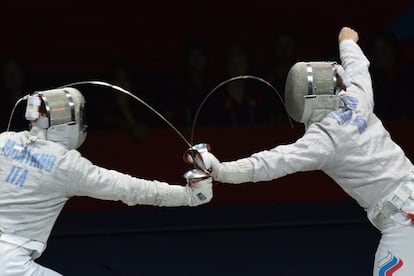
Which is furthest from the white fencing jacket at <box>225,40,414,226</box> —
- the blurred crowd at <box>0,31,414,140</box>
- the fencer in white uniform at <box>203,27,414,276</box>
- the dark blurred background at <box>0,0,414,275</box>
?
Answer: the blurred crowd at <box>0,31,414,140</box>

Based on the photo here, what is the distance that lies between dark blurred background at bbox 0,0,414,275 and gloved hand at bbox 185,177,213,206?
1.23 meters

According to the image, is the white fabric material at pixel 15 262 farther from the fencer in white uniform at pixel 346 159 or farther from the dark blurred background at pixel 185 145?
the dark blurred background at pixel 185 145

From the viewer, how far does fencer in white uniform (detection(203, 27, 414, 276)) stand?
3.73 metres

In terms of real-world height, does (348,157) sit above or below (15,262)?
above

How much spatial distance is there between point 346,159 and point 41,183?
1.11m

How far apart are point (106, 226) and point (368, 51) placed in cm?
187

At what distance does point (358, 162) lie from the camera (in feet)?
12.3

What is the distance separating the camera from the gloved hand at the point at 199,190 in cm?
375

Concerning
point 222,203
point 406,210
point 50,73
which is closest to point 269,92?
point 222,203

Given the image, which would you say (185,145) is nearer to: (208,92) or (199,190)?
(208,92)

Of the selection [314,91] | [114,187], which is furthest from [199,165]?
[314,91]

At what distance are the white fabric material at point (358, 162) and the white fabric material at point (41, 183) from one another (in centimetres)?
53

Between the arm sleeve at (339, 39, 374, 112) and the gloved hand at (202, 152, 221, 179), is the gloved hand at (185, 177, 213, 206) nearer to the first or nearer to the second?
the gloved hand at (202, 152, 221, 179)

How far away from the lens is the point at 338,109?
152 inches
